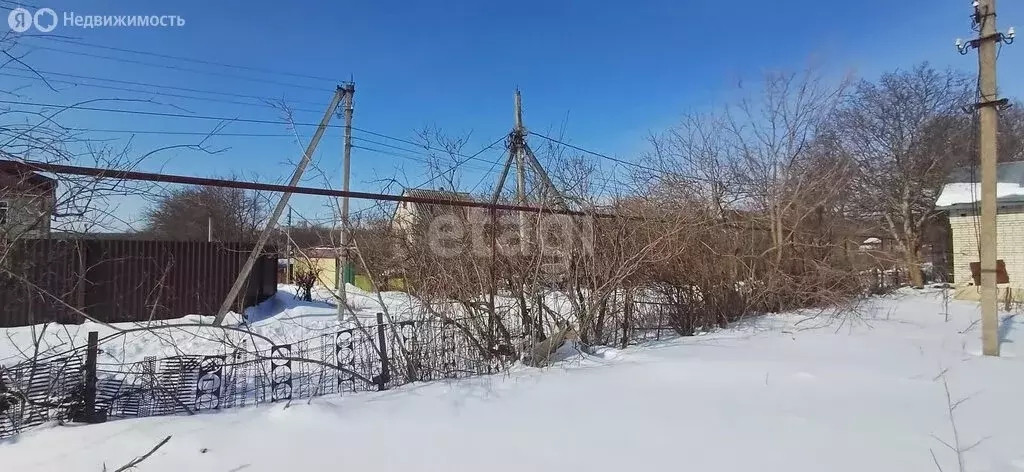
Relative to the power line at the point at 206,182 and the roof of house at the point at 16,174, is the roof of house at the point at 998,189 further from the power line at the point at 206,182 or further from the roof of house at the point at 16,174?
the roof of house at the point at 16,174

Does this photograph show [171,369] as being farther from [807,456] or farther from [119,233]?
[807,456]

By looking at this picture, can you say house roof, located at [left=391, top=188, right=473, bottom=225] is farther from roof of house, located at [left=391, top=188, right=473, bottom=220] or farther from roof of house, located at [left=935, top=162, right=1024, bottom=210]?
roof of house, located at [left=935, top=162, right=1024, bottom=210]

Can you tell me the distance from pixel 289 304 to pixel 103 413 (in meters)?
11.1

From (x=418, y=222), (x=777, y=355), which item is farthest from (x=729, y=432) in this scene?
(x=418, y=222)

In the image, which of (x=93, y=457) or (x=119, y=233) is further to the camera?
(x=119, y=233)

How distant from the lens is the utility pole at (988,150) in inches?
211

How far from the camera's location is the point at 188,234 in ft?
68.7

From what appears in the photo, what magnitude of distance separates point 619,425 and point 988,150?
517 centimetres

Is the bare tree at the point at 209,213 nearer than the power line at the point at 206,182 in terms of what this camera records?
No

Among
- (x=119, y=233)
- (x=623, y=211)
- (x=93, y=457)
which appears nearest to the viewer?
(x=93, y=457)

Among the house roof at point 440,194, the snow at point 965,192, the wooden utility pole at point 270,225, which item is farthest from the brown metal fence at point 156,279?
the snow at point 965,192

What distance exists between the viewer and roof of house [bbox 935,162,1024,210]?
1231 centimetres

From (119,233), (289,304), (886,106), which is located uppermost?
(886,106)

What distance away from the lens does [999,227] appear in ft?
42.1
